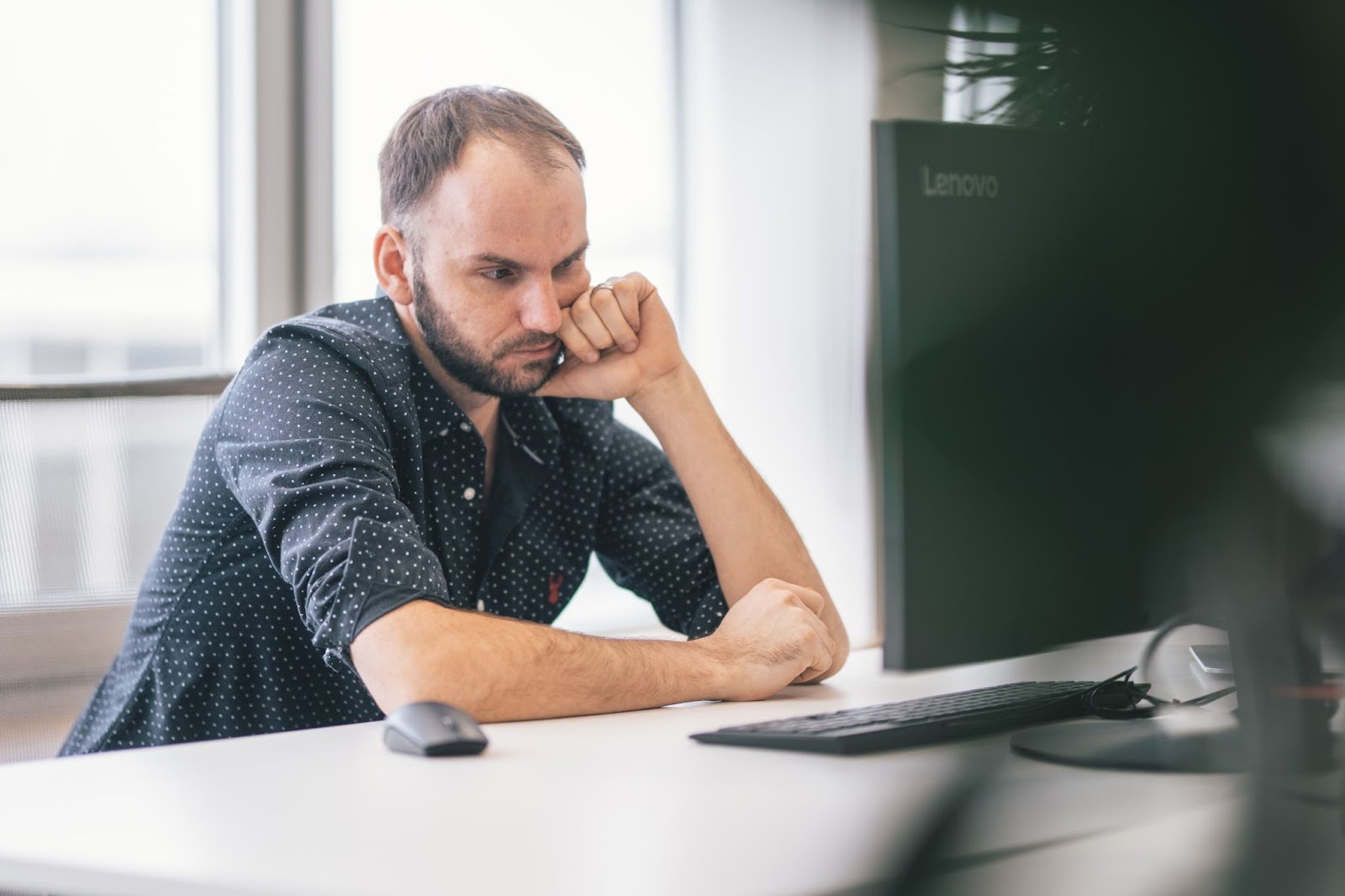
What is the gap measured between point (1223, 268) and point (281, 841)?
57cm

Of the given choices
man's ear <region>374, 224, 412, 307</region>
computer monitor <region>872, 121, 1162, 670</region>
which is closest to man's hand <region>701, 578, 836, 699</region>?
man's ear <region>374, 224, 412, 307</region>

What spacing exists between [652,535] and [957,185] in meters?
1.30

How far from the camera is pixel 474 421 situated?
1.63 meters

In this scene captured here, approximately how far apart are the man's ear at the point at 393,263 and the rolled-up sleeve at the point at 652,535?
1.11 feet

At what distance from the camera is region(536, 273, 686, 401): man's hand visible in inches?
62.5

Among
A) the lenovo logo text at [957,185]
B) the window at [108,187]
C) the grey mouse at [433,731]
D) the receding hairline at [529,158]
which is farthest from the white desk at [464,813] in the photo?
the window at [108,187]

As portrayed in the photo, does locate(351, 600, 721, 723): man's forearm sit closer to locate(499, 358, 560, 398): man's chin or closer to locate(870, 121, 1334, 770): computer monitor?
locate(499, 358, 560, 398): man's chin

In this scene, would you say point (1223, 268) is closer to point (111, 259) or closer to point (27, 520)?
point (27, 520)

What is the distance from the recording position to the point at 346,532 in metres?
1.14

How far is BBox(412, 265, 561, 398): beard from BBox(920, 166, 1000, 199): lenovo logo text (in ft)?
3.56

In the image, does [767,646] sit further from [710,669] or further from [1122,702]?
[1122,702]

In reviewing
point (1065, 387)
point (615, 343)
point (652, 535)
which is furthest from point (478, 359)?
point (1065, 387)

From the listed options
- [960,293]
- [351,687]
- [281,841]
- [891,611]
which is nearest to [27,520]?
[351,687]

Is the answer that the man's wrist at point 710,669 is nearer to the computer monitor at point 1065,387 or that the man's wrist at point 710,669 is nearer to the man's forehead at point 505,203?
the man's forehead at point 505,203
